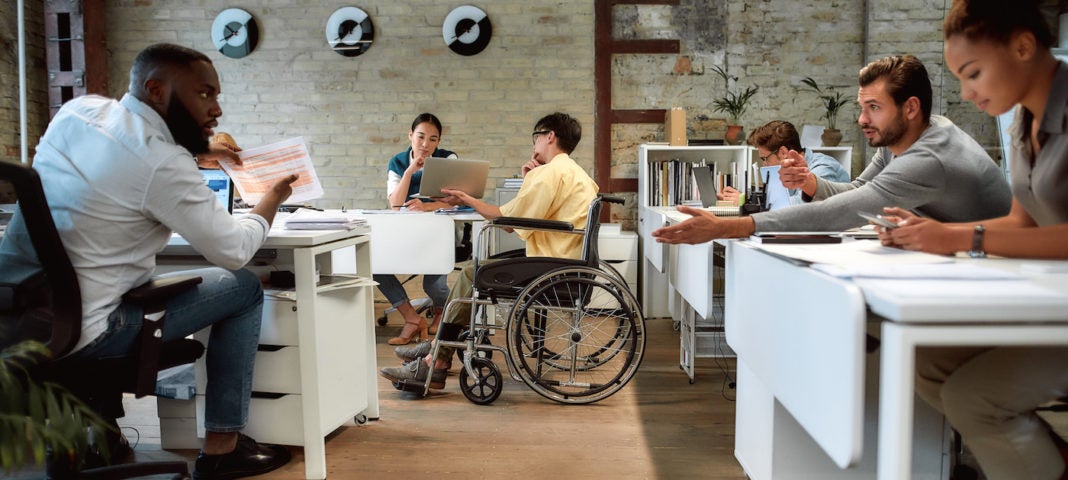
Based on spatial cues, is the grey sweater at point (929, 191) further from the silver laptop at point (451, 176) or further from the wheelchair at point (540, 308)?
the silver laptop at point (451, 176)

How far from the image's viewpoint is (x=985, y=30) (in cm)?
131

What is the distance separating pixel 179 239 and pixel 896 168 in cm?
195

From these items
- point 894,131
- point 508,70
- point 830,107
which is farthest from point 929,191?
point 508,70

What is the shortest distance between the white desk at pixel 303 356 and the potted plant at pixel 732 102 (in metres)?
3.39

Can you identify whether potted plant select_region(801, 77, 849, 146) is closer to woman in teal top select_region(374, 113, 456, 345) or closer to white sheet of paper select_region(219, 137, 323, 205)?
woman in teal top select_region(374, 113, 456, 345)

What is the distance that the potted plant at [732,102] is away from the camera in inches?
198

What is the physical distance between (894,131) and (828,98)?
11.1 ft

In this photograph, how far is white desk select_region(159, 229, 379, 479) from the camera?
6.89 feet

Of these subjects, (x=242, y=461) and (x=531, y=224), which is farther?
(x=531, y=224)

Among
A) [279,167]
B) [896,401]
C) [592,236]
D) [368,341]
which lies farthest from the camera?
[592,236]

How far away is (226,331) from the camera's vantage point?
2.02 metres

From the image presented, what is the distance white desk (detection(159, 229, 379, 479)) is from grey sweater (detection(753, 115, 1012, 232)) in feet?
4.06

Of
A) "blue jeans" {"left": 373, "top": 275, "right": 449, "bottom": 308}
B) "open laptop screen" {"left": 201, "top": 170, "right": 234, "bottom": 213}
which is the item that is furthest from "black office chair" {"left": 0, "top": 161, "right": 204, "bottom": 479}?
"blue jeans" {"left": 373, "top": 275, "right": 449, "bottom": 308}

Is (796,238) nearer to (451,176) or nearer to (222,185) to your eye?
(451,176)
